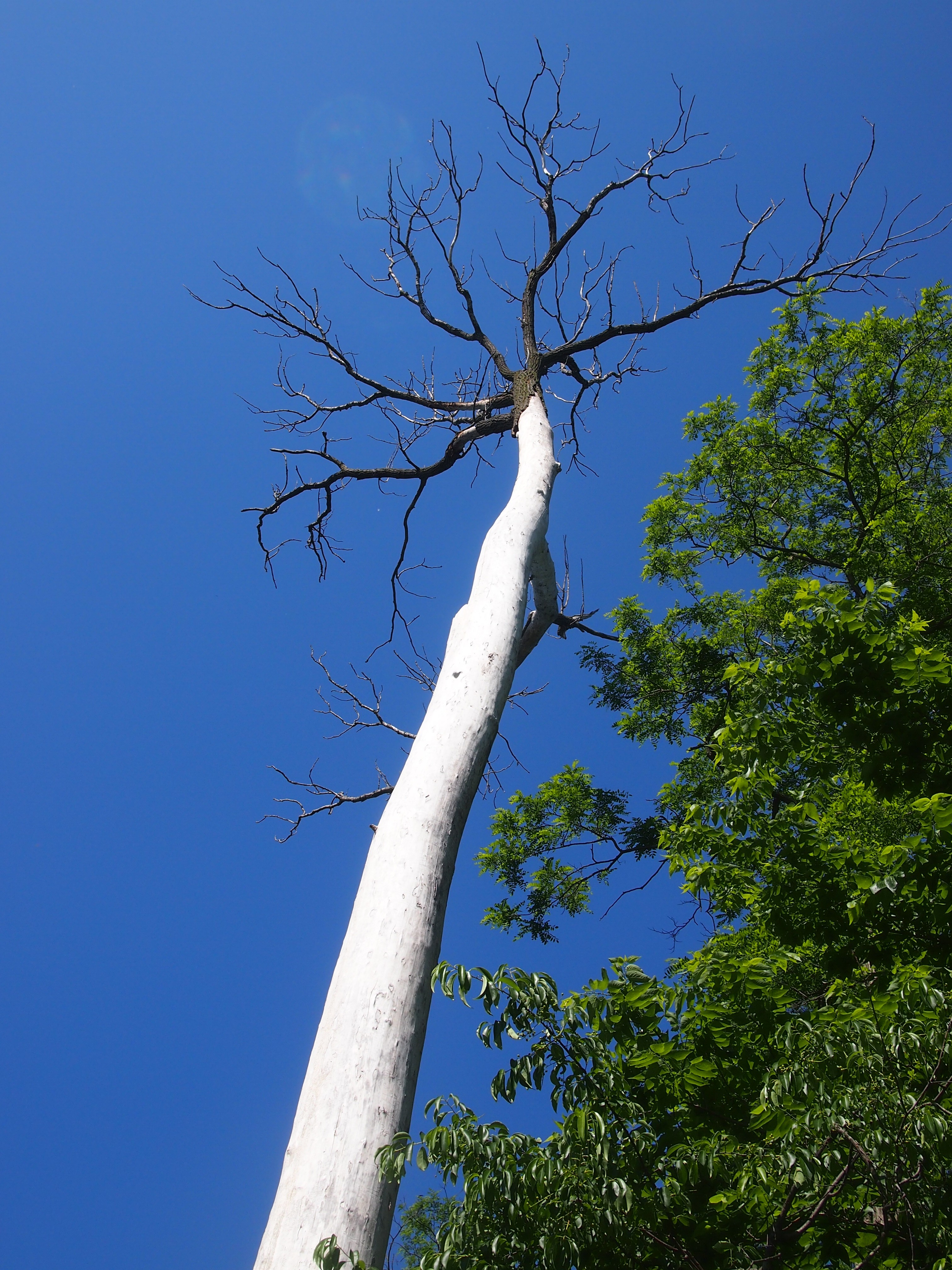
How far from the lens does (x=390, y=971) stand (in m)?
2.67

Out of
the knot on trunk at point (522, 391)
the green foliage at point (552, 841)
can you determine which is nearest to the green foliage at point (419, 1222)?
the green foliage at point (552, 841)

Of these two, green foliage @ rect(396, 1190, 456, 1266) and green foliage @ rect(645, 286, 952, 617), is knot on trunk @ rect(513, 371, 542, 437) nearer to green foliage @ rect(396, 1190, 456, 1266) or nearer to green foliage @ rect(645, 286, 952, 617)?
green foliage @ rect(645, 286, 952, 617)

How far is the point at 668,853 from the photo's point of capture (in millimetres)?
5117

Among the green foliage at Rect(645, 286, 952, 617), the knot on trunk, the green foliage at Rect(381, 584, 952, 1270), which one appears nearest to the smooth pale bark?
the green foliage at Rect(381, 584, 952, 1270)

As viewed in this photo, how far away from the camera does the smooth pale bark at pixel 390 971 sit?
87.1 inches

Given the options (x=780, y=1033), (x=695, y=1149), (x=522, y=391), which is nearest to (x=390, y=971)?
(x=695, y=1149)

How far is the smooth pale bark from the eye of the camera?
7.26ft

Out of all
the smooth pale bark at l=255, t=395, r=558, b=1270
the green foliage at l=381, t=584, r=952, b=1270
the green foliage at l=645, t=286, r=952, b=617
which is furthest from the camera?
the green foliage at l=645, t=286, r=952, b=617

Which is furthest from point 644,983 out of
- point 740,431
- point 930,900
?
point 740,431

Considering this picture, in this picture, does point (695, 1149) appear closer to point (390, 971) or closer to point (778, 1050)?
point (778, 1050)

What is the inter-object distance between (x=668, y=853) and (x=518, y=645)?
1914 mm

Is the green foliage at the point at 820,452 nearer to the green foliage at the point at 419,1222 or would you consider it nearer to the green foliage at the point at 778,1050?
the green foliage at the point at 778,1050

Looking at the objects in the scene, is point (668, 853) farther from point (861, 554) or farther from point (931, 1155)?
point (861, 554)

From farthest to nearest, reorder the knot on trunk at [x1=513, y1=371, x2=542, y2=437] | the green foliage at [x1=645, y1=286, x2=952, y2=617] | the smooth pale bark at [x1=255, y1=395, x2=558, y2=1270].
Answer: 1. the green foliage at [x1=645, y1=286, x2=952, y2=617]
2. the knot on trunk at [x1=513, y1=371, x2=542, y2=437]
3. the smooth pale bark at [x1=255, y1=395, x2=558, y2=1270]
